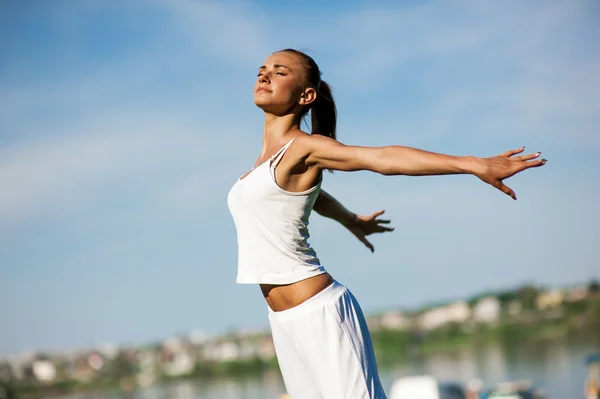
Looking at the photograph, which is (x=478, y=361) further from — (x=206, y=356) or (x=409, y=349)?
(x=206, y=356)

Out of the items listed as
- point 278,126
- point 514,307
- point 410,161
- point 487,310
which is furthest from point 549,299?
point 410,161

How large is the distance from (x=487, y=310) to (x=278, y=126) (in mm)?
90044

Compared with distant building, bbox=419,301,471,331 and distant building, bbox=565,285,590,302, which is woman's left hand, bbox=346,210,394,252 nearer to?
distant building, bbox=565,285,590,302

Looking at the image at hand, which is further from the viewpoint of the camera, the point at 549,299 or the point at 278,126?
the point at 549,299

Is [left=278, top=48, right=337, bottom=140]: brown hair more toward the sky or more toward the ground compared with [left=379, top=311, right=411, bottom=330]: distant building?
more toward the sky

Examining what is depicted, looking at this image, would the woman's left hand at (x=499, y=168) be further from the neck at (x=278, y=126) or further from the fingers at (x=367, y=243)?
the fingers at (x=367, y=243)

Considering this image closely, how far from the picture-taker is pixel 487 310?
90688 millimetres

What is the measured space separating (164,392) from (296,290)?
86.8 m

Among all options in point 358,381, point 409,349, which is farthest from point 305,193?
point 409,349

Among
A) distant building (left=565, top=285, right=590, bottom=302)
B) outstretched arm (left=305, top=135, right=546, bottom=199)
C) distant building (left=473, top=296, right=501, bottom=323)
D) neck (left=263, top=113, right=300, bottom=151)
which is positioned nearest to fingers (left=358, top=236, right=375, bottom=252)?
Answer: neck (left=263, top=113, right=300, bottom=151)

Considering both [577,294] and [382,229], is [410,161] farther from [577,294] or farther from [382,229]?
[577,294]

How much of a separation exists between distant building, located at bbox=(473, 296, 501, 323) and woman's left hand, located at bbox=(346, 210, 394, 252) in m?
87.2

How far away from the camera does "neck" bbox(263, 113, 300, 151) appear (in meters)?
3.43

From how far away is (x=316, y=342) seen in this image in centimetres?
312
